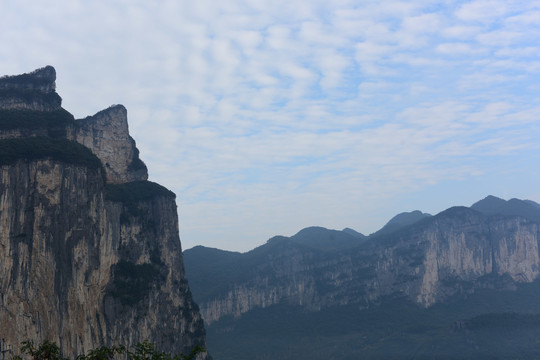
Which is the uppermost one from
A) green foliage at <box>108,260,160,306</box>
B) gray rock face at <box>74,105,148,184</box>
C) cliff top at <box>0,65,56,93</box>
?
cliff top at <box>0,65,56,93</box>

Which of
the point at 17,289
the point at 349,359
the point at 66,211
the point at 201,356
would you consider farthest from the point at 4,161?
the point at 349,359

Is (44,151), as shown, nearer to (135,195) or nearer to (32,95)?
(32,95)

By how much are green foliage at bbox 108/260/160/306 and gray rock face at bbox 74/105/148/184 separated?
25.2 m

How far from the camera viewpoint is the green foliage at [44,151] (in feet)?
302

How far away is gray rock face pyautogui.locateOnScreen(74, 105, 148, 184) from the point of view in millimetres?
130375

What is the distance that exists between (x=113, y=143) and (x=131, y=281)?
3722cm

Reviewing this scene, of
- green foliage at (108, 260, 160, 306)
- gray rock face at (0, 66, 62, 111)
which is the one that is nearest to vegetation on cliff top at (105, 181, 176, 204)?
green foliage at (108, 260, 160, 306)

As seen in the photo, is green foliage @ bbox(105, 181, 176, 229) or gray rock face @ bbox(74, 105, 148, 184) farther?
gray rock face @ bbox(74, 105, 148, 184)

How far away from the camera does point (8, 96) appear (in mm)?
111500

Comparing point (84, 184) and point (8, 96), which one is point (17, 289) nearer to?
point (84, 184)

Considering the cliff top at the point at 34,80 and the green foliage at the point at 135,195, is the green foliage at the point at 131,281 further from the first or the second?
the cliff top at the point at 34,80

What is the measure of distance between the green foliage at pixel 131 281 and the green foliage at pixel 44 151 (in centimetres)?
2478

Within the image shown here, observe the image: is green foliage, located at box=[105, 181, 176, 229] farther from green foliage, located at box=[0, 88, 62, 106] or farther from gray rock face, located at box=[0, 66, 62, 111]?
gray rock face, located at box=[0, 66, 62, 111]

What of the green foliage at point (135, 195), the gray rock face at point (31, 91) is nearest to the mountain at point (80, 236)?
the gray rock face at point (31, 91)
